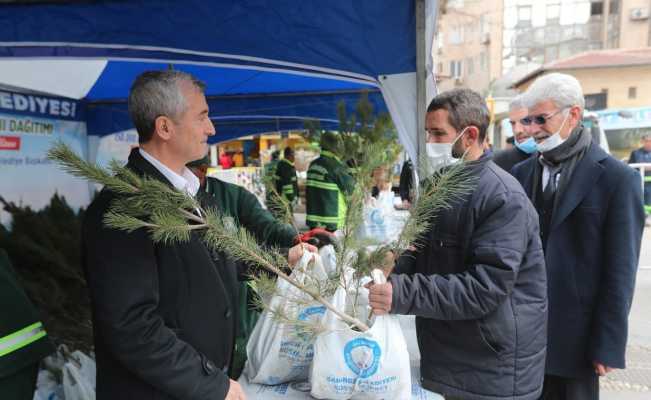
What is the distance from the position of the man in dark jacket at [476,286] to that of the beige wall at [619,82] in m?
24.4

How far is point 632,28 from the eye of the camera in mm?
30750

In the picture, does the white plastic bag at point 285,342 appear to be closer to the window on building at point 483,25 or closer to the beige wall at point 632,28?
the beige wall at point 632,28

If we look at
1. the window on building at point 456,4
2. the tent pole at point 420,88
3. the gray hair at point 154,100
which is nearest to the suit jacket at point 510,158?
the tent pole at point 420,88

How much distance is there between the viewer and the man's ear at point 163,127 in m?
1.29

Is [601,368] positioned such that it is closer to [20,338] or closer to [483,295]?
[483,295]

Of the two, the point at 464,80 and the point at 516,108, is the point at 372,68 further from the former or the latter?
the point at 464,80

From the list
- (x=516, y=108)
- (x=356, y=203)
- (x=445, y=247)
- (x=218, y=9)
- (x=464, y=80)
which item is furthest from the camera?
(x=464, y=80)

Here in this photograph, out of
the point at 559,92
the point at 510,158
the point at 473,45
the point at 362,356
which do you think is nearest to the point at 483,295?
the point at 362,356

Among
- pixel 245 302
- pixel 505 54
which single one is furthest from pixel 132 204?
pixel 505 54

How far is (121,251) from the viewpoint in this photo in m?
1.13

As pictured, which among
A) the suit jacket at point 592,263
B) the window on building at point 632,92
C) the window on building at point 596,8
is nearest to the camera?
the suit jacket at point 592,263

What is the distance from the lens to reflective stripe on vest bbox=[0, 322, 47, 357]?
1.19 meters

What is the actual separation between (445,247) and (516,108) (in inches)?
103

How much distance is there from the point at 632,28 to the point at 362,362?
38.7 m
